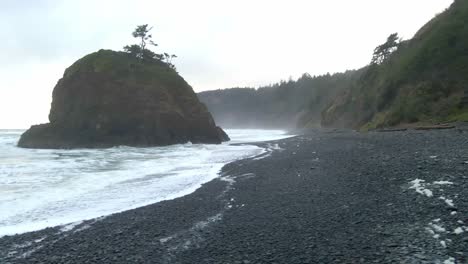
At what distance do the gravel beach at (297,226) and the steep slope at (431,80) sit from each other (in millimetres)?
18837

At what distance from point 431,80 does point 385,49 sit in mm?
26531

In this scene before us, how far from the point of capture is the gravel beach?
22.1 feet

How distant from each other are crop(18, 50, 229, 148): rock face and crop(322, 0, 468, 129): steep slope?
20.0 m

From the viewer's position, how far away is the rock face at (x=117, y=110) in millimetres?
39438

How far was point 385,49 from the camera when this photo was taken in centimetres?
5894

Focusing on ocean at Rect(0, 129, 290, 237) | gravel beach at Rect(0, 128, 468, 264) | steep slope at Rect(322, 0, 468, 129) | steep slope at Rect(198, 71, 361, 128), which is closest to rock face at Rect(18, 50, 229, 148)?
ocean at Rect(0, 129, 290, 237)

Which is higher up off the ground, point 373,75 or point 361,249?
point 373,75

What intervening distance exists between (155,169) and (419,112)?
22938 mm

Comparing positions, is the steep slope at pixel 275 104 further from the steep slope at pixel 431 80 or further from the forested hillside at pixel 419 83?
the steep slope at pixel 431 80

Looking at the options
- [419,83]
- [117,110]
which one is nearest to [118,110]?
[117,110]

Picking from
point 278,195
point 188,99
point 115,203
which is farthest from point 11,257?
point 188,99

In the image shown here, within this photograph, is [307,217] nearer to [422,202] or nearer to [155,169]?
[422,202]

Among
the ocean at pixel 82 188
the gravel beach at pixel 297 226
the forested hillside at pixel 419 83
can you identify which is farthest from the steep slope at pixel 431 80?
the ocean at pixel 82 188

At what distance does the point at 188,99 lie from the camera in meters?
47.3
